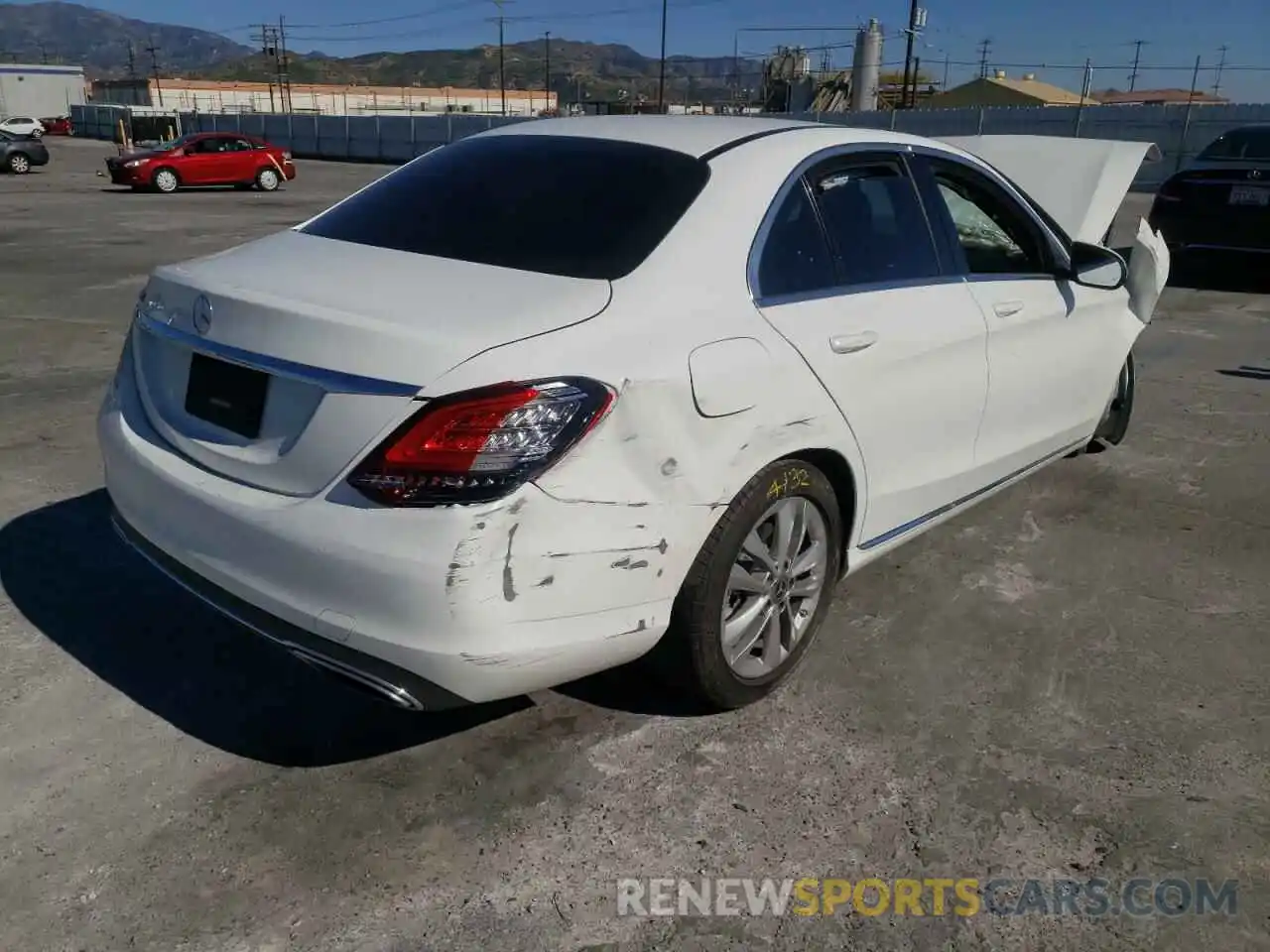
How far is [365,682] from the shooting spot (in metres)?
2.36

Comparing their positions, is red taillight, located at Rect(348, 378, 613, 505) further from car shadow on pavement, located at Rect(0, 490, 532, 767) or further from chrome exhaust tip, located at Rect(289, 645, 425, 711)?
car shadow on pavement, located at Rect(0, 490, 532, 767)

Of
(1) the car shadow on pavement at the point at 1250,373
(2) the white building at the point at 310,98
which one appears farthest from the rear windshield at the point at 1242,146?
(2) the white building at the point at 310,98

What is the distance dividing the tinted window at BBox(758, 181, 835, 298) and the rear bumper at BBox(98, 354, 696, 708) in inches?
29.9

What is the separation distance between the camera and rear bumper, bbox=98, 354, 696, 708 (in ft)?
7.38

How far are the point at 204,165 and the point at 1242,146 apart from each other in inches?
893

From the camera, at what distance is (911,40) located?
142 ft


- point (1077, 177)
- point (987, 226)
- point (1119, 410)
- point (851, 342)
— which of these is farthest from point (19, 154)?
point (851, 342)

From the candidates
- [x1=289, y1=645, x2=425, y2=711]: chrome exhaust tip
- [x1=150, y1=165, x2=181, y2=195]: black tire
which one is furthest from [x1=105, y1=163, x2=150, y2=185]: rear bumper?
[x1=289, y1=645, x2=425, y2=711]: chrome exhaust tip

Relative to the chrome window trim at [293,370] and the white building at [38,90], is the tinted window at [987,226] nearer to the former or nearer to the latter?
the chrome window trim at [293,370]

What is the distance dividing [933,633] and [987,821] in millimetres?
1037

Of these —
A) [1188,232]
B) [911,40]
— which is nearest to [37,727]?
[1188,232]

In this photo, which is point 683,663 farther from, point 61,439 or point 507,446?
point 61,439

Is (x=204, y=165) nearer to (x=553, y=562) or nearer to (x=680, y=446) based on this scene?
(x=680, y=446)

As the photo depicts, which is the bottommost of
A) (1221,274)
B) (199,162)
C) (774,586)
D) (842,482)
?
(1221,274)
